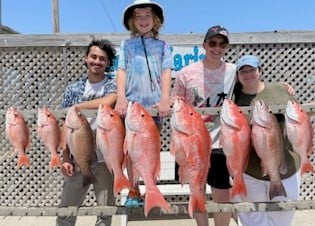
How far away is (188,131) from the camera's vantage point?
2480mm

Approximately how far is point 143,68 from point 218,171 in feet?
3.25

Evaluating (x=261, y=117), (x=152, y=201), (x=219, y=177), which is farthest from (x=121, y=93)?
(x=219, y=177)

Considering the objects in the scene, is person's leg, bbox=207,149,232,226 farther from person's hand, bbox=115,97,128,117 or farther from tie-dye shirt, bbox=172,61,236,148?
person's hand, bbox=115,97,128,117

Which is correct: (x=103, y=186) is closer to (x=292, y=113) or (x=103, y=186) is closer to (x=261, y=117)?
(x=261, y=117)

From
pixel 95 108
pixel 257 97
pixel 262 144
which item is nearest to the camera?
pixel 262 144

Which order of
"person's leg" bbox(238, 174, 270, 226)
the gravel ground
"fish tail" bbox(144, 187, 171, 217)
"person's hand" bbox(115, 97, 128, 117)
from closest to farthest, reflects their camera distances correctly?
"fish tail" bbox(144, 187, 171, 217) < "person's hand" bbox(115, 97, 128, 117) < "person's leg" bbox(238, 174, 270, 226) < the gravel ground

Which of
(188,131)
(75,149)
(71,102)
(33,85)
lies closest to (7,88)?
(33,85)

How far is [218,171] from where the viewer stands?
11.0 feet

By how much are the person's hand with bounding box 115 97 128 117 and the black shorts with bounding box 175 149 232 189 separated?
0.87 metres

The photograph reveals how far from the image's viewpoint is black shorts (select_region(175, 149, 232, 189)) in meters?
3.30

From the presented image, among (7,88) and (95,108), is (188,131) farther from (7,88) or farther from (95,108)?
(7,88)

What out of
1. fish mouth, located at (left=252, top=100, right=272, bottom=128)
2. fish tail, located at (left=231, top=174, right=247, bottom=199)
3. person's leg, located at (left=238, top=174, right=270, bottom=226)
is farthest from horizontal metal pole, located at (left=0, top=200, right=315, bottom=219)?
fish mouth, located at (left=252, top=100, right=272, bottom=128)

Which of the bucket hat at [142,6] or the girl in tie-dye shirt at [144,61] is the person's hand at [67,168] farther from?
the bucket hat at [142,6]

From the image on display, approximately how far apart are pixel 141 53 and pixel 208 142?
0.86 meters
